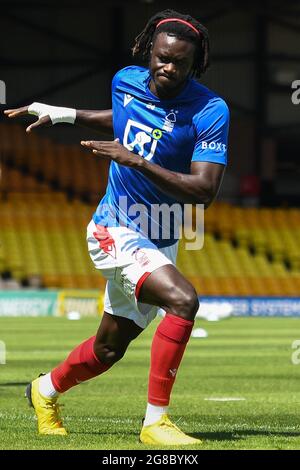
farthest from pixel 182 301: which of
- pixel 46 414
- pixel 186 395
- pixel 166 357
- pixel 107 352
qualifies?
pixel 186 395

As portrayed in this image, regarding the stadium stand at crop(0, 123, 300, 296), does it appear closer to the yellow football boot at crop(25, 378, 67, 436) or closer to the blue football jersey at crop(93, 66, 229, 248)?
the yellow football boot at crop(25, 378, 67, 436)

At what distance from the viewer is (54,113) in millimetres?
7238

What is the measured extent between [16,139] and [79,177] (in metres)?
2.15

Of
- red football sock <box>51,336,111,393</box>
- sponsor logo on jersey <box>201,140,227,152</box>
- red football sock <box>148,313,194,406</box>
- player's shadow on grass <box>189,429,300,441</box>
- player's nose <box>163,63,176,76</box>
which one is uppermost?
player's nose <box>163,63,176,76</box>

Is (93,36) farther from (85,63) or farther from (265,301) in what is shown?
(265,301)

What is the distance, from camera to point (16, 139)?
33.4m

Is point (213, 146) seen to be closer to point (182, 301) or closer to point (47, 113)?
point (182, 301)

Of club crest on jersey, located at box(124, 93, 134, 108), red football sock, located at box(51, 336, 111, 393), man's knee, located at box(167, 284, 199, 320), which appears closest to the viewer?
man's knee, located at box(167, 284, 199, 320)

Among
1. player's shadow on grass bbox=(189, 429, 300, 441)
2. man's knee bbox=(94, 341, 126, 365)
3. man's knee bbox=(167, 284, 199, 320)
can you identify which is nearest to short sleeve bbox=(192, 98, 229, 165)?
man's knee bbox=(167, 284, 199, 320)

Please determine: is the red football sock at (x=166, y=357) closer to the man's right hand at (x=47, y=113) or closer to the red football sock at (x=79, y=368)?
the red football sock at (x=79, y=368)

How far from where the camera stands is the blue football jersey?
6461 mm

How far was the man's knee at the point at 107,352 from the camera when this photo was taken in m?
6.82

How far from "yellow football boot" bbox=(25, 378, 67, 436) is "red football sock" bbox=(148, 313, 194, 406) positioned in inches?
32.4

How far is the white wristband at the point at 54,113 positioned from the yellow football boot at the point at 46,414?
1.67 meters
